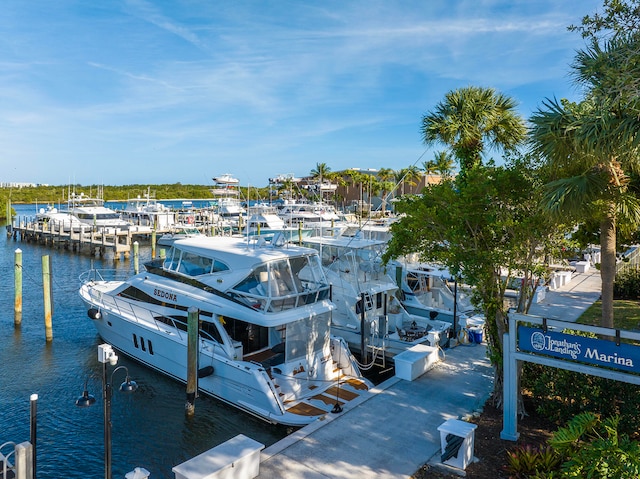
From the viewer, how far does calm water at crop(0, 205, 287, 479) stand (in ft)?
36.0

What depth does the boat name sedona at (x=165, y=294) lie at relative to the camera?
14.8 m

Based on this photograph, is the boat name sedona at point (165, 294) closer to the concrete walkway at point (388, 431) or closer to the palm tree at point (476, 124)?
the concrete walkway at point (388, 431)

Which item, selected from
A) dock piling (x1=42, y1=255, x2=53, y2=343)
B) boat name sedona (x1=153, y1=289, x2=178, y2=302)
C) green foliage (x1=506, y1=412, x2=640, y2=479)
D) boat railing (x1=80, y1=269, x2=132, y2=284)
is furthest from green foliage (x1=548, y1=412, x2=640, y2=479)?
boat railing (x1=80, y1=269, x2=132, y2=284)

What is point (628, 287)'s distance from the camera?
71.5ft

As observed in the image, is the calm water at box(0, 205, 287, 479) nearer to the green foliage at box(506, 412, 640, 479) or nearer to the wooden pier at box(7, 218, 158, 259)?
the green foliage at box(506, 412, 640, 479)

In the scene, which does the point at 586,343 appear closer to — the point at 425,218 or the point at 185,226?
the point at 425,218

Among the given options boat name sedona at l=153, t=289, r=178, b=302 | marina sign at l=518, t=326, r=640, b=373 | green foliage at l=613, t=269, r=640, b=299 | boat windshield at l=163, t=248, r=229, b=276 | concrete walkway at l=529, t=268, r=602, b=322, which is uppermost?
boat windshield at l=163, t=248, r=229, b=276

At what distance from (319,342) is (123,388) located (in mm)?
6015

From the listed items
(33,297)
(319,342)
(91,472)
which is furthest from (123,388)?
(33,297)

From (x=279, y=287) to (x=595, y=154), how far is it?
Result: 8.40 metres

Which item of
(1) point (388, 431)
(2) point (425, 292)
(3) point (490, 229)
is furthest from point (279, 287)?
(2) point (425, 292)

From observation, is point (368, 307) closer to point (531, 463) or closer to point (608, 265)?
point (608, 265)

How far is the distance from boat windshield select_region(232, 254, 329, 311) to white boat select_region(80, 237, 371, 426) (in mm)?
28

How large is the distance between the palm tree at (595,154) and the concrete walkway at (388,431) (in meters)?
3.78
